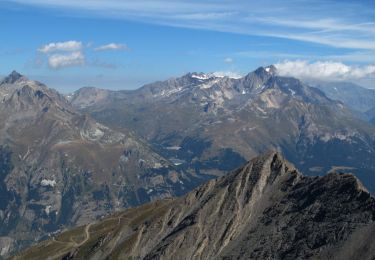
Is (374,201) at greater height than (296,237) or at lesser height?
greater

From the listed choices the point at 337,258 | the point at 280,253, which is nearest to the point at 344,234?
the point at 337,258

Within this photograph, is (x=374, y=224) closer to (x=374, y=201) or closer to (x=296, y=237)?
(x=374, y=201)

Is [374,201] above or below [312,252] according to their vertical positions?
above

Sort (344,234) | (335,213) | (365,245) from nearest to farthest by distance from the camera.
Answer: (365,245)
(344,234)
(335,213)

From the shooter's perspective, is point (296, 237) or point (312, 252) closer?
point (312, 252)

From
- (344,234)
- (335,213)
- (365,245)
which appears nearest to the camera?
(365,245)

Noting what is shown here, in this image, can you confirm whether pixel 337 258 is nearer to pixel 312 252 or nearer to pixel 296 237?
pixel 312 252

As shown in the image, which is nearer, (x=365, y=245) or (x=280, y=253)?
(x=365, y=245)
